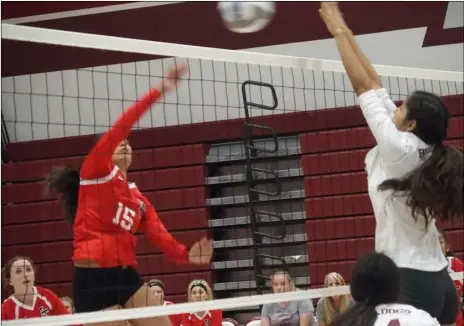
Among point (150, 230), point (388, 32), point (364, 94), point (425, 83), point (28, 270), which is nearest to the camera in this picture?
point (364, 94)

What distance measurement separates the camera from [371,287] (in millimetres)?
3582

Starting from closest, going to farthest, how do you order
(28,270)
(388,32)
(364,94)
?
(364,94) → (28,270) → (388,32)

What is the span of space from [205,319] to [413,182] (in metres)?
3.28

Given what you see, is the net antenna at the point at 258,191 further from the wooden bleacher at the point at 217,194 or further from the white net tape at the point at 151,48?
the white net tape at the point at 151,48

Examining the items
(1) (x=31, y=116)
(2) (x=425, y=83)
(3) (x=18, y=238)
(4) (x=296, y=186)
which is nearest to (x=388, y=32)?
(2) (x=425, y=83)

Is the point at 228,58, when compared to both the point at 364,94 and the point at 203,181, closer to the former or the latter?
the point at 364,94

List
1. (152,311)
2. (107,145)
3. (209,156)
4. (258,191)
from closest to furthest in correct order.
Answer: (107,145) < (152,311) < (258,191) < (209,156)

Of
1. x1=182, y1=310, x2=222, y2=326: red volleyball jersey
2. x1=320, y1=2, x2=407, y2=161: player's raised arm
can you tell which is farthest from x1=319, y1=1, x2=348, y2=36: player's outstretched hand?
x1=182, y1=310, x2=222, y2=326: red volleyball jersey

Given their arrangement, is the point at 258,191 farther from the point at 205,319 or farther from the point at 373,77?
the point at 373,77

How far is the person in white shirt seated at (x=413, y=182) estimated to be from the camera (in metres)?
3.64

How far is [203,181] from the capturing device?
8922 mm

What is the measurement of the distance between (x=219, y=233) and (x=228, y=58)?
4127 millimetres

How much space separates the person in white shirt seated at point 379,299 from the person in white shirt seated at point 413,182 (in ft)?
0.70

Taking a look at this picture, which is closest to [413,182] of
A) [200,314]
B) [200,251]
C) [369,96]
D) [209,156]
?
[369,96]
